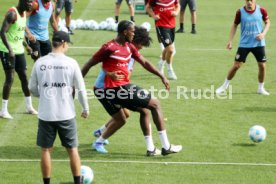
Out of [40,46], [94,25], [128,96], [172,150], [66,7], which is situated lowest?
[94,25]

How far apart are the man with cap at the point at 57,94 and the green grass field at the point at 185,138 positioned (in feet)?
2.51

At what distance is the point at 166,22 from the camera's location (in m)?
16.0

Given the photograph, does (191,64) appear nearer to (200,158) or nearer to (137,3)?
(200,158)

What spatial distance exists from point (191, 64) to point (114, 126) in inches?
320

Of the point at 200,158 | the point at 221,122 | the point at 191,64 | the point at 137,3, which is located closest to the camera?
the point at 200,158

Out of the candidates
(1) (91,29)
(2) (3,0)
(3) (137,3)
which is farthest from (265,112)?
(2) (3,0)

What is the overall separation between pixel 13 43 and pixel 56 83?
4.13 meters

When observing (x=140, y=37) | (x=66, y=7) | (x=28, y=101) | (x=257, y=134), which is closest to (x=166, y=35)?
(x=28, y=101)

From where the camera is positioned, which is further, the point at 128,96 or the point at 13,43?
the point at 13,43

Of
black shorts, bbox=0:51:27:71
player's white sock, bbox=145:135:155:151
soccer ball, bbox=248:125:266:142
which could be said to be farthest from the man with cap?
black shorts, bbox=0:51:27:71

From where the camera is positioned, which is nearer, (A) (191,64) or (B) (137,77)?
(B) (137,77)

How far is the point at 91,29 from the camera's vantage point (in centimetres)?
2422

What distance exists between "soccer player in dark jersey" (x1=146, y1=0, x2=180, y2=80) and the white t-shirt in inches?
306

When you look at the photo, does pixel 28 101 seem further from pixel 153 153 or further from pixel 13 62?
pixel 153 153
